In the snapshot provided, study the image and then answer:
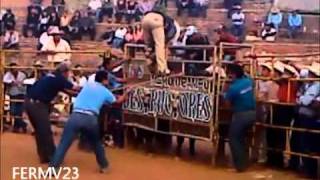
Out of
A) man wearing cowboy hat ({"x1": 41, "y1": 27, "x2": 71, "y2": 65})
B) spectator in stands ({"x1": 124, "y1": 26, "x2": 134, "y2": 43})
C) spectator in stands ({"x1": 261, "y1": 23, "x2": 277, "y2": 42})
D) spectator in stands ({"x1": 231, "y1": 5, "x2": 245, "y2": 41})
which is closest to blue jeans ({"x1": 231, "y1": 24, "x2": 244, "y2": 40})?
spectator in stands ({"x1": 231, "y1": 5, "x2": 245, "y2": 41})

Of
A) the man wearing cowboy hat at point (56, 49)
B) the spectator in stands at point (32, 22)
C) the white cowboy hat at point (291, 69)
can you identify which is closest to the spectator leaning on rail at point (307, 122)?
the white cowboy hat at point (291, 69)

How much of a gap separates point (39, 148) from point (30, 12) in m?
12.6

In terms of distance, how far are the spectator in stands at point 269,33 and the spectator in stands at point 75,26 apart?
204 inches

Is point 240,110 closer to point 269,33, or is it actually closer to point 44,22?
point 44,22

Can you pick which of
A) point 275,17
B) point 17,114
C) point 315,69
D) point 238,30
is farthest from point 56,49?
point 275,17

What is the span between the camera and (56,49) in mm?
17422

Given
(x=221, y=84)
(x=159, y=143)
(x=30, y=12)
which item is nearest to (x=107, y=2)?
(x=30, y=12)

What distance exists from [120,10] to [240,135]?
1098 cm

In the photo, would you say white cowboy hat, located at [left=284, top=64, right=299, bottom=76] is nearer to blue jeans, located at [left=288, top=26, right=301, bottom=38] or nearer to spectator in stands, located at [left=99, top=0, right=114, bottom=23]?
spectator in stands, located at [left=99, top=0, right=114, bottom=23]

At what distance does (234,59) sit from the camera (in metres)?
13.2

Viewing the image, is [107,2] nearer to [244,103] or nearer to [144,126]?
[144,126]

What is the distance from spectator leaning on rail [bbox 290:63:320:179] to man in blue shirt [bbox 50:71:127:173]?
2.65 meters

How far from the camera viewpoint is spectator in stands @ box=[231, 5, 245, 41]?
2374 centimetres

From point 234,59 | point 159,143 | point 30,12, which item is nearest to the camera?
point 234,59
